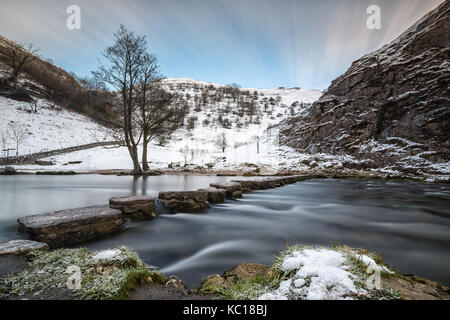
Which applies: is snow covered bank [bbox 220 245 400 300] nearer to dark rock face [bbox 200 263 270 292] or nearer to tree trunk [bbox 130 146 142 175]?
dark rock face [bbox 200 263 270 292]

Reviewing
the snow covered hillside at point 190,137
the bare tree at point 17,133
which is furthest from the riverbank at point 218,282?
the bare tree at point 17,133

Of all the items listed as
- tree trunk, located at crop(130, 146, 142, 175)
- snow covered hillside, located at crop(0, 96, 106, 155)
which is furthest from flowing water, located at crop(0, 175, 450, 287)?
snow covered hillside, located at crop(0, 96, 106, 155)

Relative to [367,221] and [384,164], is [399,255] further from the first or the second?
[384,164]

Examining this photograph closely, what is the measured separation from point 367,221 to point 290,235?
2295mm

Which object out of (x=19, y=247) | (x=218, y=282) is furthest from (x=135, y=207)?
(x=218, y=282)

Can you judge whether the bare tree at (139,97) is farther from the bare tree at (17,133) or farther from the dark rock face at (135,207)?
the bare tree at (17,133)

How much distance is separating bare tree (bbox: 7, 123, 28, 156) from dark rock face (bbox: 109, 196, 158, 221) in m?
31.5

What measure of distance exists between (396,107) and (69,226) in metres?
29.4

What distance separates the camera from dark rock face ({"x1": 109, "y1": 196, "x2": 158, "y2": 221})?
13.2 ft

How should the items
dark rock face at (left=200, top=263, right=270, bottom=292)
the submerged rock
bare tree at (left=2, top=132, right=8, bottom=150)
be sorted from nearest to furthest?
dark rock face at (left=200, top=263, right=270, bottom=292), the submerged rock, bare tree at (left=2, top=132, right=8, bottom=150)

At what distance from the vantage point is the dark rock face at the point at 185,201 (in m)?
4.86

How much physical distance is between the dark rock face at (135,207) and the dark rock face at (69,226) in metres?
0.64

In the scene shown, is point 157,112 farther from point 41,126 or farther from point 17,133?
point 41,126

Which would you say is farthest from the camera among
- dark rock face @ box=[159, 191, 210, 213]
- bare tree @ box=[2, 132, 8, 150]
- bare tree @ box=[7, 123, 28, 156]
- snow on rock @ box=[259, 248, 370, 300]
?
bare tree @ box=[7, 123, 28, 156]
